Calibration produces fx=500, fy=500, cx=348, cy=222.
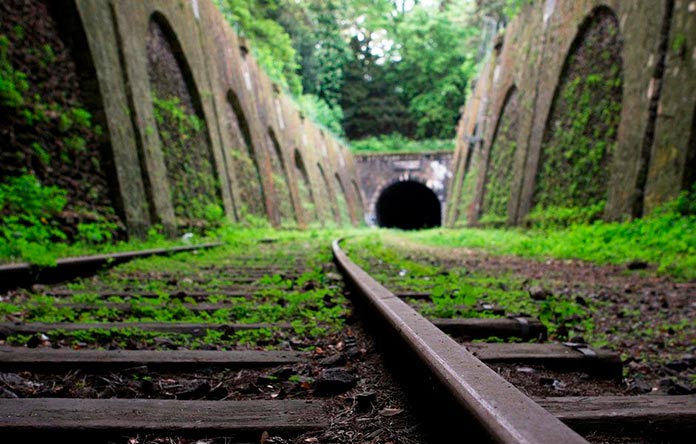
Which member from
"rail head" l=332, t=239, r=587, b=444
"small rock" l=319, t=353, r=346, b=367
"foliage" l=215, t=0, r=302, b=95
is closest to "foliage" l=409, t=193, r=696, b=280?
"small rock" l=319, t=353, r=346, b=367

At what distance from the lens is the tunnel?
1623 inches

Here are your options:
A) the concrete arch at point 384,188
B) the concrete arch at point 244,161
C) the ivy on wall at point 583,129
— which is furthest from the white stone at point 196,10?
the concrete arch at point 384,188

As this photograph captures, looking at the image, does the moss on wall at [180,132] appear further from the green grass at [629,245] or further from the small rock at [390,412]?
the small rock at [390,412]

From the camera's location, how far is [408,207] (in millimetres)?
46656

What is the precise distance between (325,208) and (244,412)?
2715 cm

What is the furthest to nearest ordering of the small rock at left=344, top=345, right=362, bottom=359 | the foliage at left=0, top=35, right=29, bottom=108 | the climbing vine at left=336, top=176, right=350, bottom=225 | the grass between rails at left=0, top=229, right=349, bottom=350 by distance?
the climbing vine at left=336, top=176, right=350, bottom=225
the foliage at left=0, top=35, right=29, bottom=108
the grass between rails at left=0, top=229, right=349, bottom=350
the small rock at left=344, top=345, right=362, bottom=359

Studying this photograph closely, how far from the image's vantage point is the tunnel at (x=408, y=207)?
135ft

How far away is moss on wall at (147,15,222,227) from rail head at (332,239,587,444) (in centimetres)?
985

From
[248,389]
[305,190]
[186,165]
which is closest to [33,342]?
[248,389]

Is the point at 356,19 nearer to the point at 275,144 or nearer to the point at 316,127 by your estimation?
the point at 316,127

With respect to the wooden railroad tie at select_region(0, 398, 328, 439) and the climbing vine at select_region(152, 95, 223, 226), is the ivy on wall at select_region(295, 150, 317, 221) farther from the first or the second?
the wooden railroad tie at select_region(0, 398, 328, 439)

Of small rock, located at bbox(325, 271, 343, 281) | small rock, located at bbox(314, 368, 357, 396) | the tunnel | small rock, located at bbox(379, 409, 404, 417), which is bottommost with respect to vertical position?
the tunnel

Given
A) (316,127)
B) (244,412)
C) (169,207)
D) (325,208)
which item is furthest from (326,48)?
(244,412)

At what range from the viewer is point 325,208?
28719 millimetres
